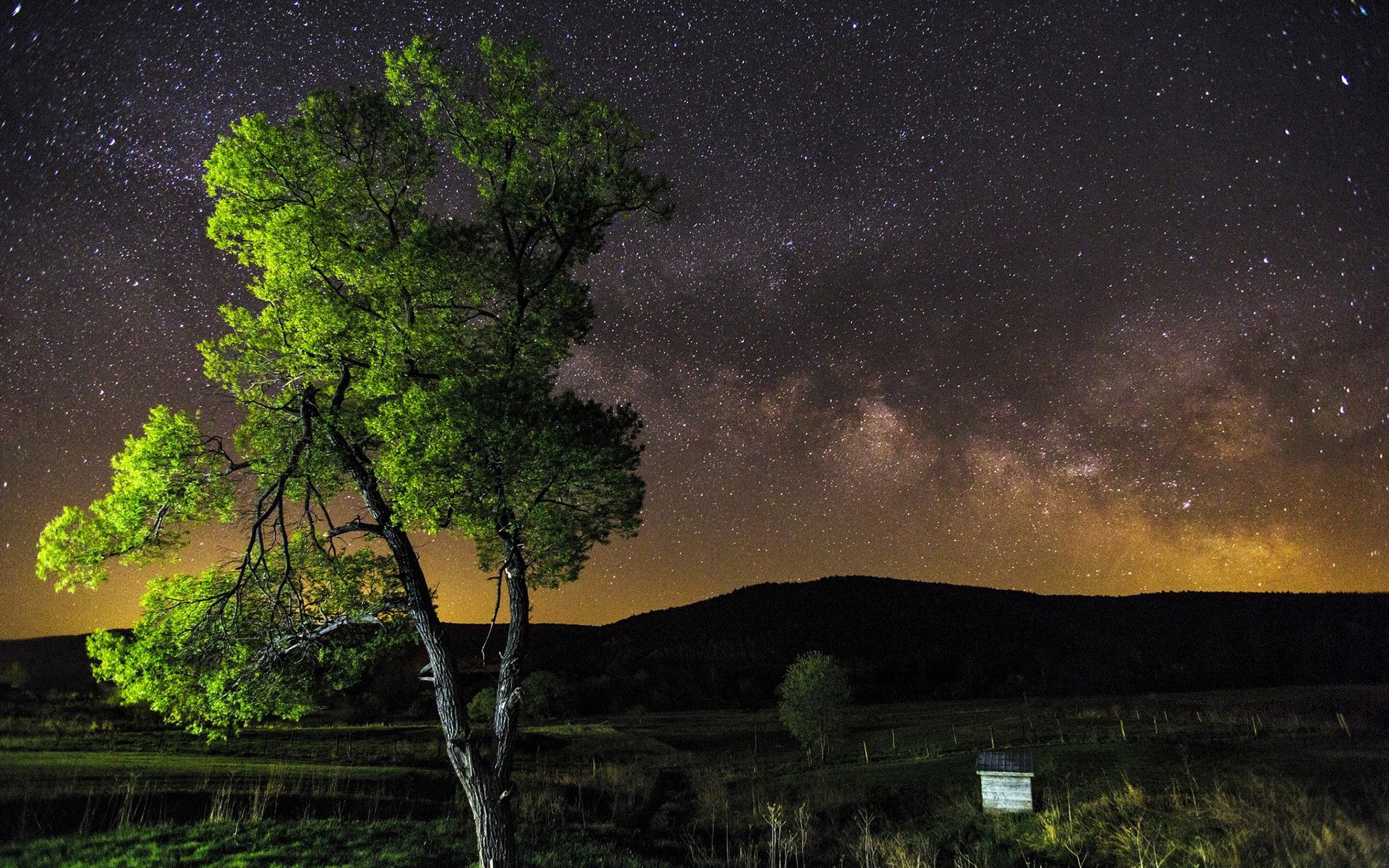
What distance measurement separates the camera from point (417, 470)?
10.8 meters

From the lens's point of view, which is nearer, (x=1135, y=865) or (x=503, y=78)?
(x=503, y=78)

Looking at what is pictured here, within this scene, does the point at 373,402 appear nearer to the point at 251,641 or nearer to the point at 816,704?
the point at 251,641

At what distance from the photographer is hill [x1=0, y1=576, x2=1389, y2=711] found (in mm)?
116250

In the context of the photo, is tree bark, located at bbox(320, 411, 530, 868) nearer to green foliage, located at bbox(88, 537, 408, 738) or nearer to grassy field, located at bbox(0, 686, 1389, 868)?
green foliage, located at bbox(88, 537, 408, 738)

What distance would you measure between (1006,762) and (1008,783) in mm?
690

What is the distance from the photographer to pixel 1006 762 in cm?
2594

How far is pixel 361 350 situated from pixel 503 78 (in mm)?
5573

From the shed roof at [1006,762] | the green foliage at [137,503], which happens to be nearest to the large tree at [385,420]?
the green foliage at [137,503]

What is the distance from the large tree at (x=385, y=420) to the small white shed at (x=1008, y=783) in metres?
20.1

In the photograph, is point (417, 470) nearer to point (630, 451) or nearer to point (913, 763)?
point (630, 451)

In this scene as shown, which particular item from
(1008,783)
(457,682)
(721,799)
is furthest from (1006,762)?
(457,682)

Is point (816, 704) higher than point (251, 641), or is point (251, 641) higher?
point (251, 641)

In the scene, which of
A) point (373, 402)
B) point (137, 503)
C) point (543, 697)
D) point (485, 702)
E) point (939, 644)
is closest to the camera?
point (137, 503)

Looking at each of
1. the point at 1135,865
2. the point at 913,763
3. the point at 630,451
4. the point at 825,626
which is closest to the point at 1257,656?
the point at 825,626
